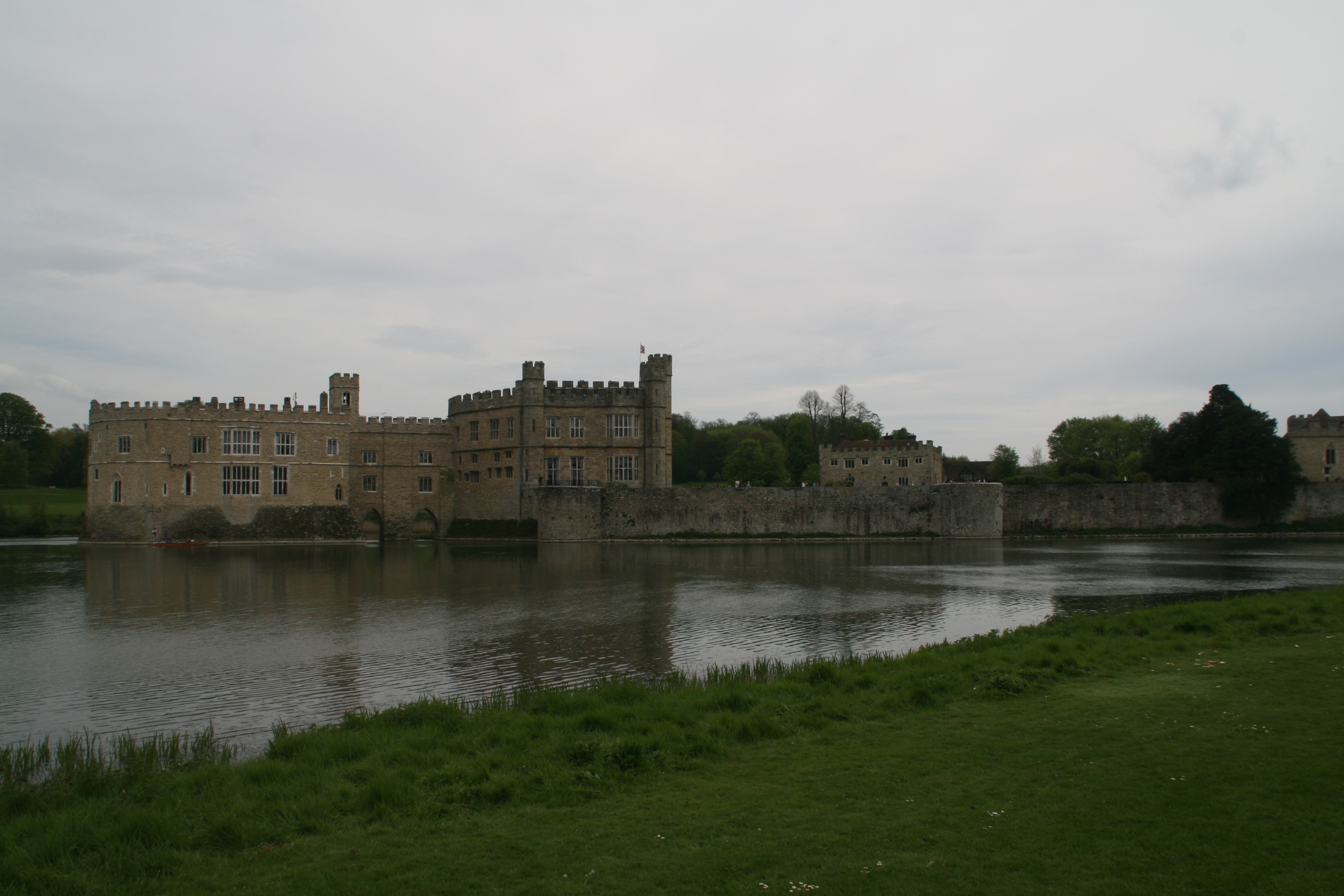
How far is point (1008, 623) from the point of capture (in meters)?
16.9

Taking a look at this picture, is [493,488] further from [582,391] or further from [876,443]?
[876,443]

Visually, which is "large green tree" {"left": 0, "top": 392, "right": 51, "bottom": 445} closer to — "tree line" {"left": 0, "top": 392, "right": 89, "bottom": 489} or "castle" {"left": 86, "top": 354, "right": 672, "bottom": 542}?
"tree line" {"left": 0, "top": 392, "right": 89, "bottom": 489}

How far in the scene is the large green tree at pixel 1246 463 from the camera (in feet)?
163

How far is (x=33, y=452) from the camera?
222 feet

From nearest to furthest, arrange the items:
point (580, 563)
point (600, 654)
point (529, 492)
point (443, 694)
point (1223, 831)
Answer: point (1223, 831) < point (443, 694) < point (600, 654) < point (580, 563) < point (529, 492)

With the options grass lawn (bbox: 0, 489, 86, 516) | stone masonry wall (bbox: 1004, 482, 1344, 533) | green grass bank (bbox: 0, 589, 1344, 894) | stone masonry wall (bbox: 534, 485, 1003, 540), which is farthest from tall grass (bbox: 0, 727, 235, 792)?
grass lawn (bbox: 0, 489, 86, 516)

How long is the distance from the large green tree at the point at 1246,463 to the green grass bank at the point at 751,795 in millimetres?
46224

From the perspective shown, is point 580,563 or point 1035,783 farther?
point 580,563

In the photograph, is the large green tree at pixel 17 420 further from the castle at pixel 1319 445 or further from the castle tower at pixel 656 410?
the castle at pixel 1319 445

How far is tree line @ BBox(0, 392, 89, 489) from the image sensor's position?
204 feet

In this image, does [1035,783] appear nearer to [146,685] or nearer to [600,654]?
[600,654]

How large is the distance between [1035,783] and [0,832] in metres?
7.05

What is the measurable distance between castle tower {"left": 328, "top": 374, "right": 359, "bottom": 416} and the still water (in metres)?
16.0

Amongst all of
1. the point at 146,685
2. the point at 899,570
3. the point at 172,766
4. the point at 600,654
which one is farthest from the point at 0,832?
the point at 899,570
